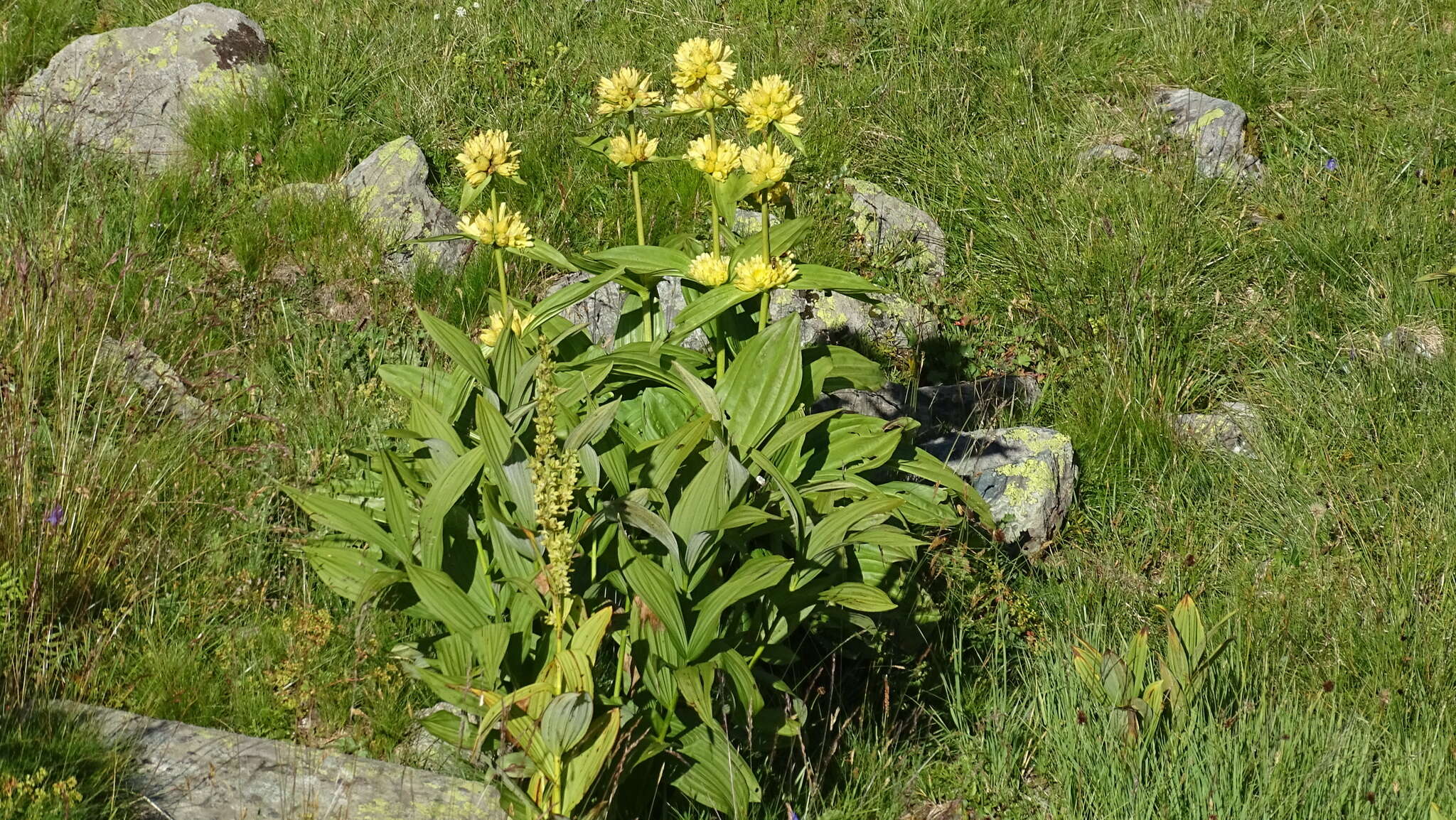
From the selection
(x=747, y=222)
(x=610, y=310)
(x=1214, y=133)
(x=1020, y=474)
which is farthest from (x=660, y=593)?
(x=1214, y=133)

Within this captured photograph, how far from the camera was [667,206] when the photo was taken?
4898 mm

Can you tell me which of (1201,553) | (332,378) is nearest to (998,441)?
(1201,553)

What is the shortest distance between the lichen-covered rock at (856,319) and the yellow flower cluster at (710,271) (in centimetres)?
165

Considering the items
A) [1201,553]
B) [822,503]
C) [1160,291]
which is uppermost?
[822,503]

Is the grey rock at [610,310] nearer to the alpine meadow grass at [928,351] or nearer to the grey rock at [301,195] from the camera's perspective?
the alpine meadow grass at [928,351]

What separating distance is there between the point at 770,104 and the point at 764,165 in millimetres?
144

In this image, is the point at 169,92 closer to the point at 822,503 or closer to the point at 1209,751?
the point at 822,503

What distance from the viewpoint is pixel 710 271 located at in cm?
258

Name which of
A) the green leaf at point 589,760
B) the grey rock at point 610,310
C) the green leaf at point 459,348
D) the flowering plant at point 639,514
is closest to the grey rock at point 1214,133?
the grey rock at point 610,310

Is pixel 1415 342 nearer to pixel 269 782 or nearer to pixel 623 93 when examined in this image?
pixel 623 93

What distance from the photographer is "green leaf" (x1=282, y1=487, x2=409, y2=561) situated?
2.51 metres

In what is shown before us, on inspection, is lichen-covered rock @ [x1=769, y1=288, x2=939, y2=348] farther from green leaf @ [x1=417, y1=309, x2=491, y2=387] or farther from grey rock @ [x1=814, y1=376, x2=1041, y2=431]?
green leaf @ [x1=417, y1=309, x2=491, y2=387]

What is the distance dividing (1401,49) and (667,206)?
3775 millimetres

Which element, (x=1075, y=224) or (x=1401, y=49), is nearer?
(x=1075, y=224)
